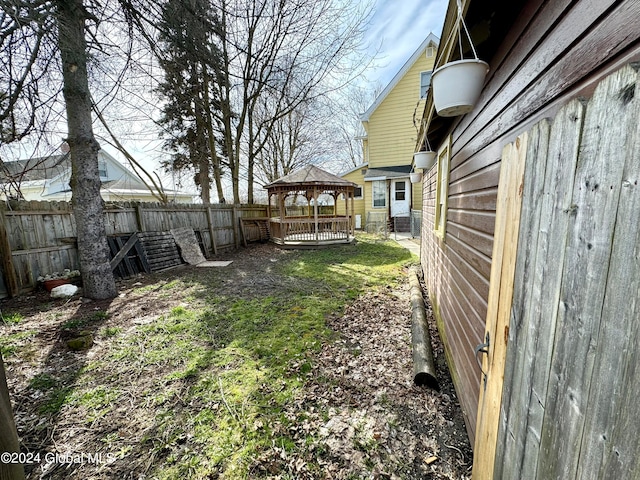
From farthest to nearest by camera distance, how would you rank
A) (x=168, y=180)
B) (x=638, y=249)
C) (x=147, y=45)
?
1. (x=168, y=180)
2. (x=147, y=45)
3. (x=638, y=249)

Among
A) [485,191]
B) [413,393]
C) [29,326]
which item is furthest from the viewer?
[29,326]

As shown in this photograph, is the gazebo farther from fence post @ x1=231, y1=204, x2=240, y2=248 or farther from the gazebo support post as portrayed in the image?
fence post @ x1=231, y1=204, x2=240, y2=248

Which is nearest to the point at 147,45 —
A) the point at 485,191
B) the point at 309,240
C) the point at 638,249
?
the point at 485,191

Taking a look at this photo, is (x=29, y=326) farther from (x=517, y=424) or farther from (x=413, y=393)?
(x=517, y=424)

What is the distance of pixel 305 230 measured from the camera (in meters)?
12.1

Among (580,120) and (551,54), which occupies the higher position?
(551,54)

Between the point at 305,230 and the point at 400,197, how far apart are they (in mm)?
5442

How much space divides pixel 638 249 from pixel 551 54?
1.15 m

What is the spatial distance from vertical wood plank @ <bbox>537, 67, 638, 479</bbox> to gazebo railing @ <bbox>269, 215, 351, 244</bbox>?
985 centimetres

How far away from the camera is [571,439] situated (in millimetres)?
754

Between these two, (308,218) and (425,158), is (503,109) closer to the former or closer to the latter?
(425,158)

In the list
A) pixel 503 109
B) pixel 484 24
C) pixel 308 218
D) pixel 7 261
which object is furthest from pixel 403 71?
pixel 7 261

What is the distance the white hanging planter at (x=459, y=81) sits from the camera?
1.79m

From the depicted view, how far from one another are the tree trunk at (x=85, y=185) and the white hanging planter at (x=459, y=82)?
18.0 feet
